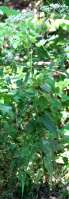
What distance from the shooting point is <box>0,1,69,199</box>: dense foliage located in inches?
101

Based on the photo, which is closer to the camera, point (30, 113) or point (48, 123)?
point (48, 123)

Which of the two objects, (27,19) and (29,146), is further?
(27,19)

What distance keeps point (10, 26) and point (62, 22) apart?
0.48 m

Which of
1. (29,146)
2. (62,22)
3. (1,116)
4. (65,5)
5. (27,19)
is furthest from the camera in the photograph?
(65,5)

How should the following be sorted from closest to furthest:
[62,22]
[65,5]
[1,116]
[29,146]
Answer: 1. [29,146]
2. [1,116]
3. [62,22]
4. [65,5]

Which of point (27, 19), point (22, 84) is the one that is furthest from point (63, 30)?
point (22, 84)

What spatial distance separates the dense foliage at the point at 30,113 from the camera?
2572 millimetres

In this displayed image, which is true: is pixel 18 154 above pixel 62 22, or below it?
below

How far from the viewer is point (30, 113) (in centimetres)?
268

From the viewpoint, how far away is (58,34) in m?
3.29

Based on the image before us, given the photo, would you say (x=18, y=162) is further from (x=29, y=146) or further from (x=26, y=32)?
(x=26, y=32)

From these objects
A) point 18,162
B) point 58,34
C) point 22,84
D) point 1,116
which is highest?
point 58,34

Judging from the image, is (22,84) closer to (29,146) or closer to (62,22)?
(29,146)

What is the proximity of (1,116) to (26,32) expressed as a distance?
0.45 meters
